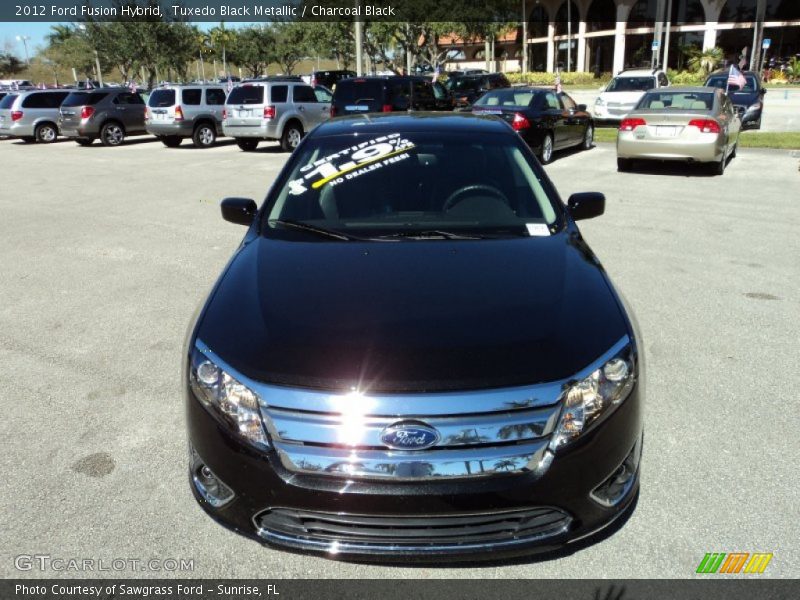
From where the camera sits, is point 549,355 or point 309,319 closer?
point 549,355

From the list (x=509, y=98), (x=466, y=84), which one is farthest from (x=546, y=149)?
(x=466, y=84)

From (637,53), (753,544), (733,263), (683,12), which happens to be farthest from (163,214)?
(683,12)

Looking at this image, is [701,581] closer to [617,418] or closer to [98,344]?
[617,418]

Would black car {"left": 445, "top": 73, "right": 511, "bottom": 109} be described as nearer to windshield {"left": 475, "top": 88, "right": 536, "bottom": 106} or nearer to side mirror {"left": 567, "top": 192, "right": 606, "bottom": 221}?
windshield {"left": 475, "top": 88, "right": 536, "bottom": 106}

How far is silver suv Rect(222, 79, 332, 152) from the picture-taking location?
59.3 feet

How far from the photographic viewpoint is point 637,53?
63.9 m

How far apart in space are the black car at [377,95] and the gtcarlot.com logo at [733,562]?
15225 mm

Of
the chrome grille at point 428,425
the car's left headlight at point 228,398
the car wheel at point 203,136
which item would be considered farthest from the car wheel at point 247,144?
the chrome grille at point 428,425

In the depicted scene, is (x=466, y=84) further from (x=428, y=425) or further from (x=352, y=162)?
(x=428, y=425)

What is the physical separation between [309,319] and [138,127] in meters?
23.0

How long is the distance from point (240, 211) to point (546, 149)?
1153 cm

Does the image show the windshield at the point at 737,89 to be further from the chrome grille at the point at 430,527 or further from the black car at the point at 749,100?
the chrome grille at the point at 430,527

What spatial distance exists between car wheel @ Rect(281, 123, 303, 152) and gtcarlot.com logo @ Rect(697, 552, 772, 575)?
1727 cm

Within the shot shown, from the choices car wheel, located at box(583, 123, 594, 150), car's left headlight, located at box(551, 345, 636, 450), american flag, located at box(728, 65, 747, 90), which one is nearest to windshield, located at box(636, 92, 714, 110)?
car wheel, located at box(583, 123, 594, 150)
